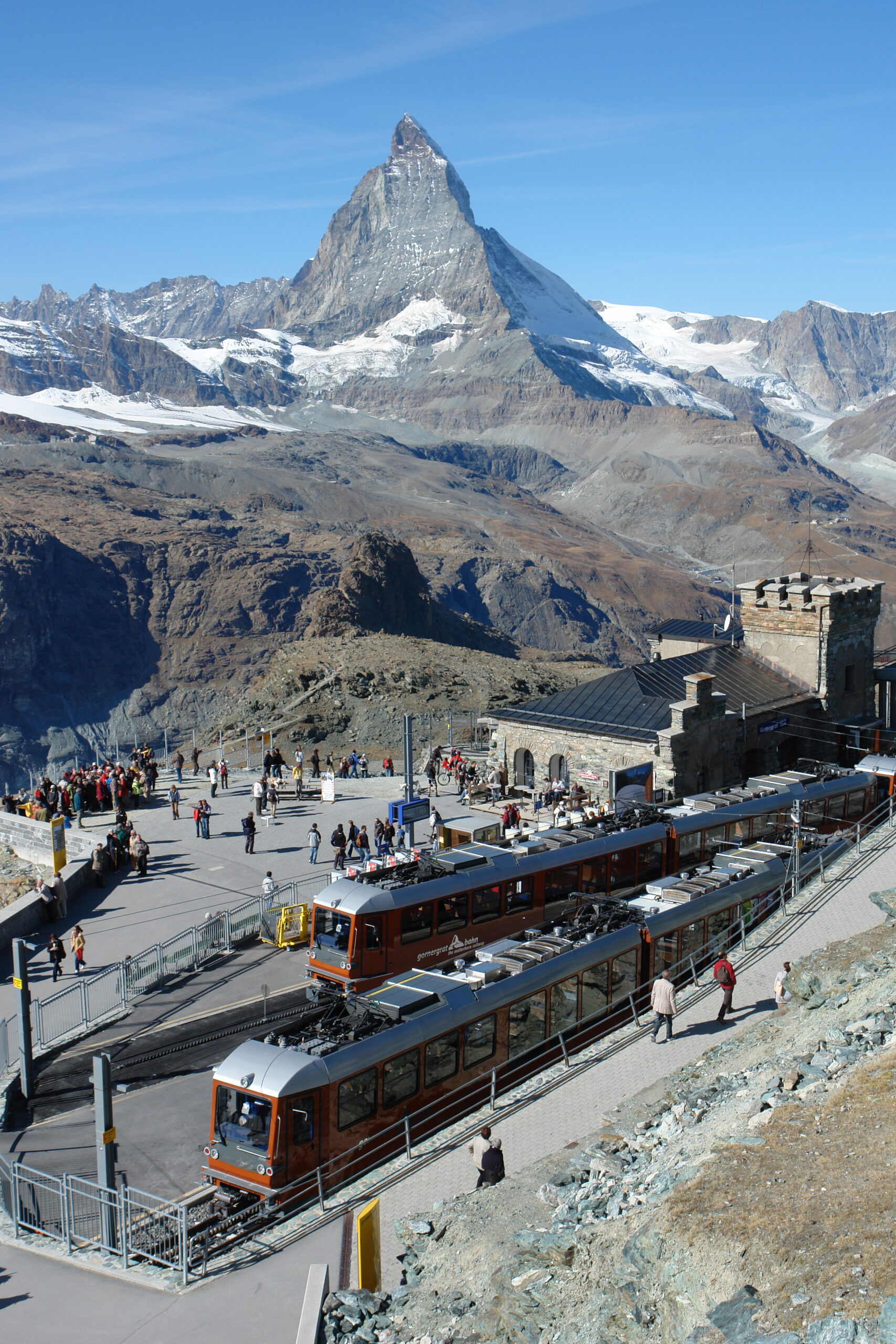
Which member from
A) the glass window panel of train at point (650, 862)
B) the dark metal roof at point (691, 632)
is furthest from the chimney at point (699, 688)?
the dark metal roof at point (691, 632)

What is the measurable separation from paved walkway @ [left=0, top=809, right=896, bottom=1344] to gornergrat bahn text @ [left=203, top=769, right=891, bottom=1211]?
827 millimetres

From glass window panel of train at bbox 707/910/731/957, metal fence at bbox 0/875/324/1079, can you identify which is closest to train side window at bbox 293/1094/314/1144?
metal fence at bbox 0/875/324/1079

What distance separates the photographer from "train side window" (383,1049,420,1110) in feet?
46.8

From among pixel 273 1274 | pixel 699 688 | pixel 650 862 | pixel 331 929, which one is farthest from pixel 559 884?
pixel 273 1274

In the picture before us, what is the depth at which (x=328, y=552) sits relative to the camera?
136 metres

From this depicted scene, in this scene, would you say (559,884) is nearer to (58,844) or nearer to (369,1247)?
(369,1247)

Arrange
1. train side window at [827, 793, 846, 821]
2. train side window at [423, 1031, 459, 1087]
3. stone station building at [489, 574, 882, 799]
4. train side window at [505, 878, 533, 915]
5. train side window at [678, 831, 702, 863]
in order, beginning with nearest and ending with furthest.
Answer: train side window at [423, 1031, 459, 1087] < train side window at [505, 878, 533, 915] < train side window at [678, 831, 702, 863] < train side window at [827, 793, 846, 821] < stone station building at [489, 574, 882, 799]

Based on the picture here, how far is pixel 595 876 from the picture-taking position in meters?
22.3

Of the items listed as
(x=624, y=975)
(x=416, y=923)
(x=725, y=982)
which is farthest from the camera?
(x=416, y=923)

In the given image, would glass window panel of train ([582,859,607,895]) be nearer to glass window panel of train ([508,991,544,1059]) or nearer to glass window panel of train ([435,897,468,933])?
glass window panel of train ([435,897,468,933])

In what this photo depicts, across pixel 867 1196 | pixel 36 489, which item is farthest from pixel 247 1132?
pixel 36 489

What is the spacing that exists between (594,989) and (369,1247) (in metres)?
7.15

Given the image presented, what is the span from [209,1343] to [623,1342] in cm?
408

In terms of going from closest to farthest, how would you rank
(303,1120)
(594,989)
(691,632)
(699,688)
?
(303,1120) < (594,989) < (699,688) < (691,632)
